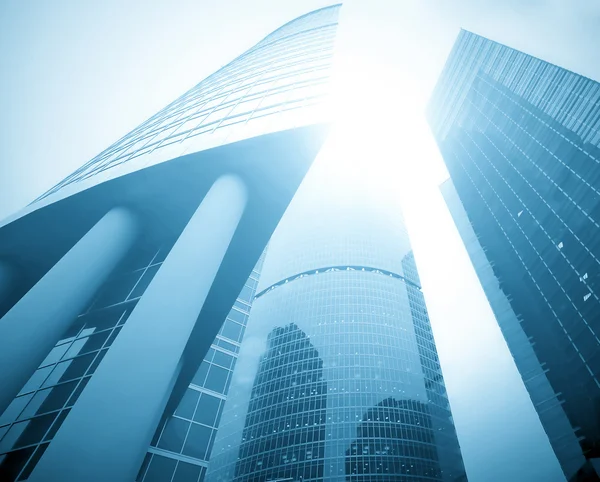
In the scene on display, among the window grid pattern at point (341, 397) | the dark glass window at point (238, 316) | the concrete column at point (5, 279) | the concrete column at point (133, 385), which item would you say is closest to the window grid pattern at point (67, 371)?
the concrete column at point (5, 279)

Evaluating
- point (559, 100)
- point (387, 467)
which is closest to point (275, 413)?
point (387, 467)

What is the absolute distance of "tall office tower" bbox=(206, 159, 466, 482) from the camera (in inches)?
3374

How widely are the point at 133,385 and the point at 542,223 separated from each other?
85439 mm

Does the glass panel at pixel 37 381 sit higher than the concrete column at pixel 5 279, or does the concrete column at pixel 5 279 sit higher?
the concrete column at pixel 5 279

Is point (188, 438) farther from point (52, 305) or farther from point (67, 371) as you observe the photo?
point (52, 305)

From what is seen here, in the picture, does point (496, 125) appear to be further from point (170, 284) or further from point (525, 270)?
point (170, 284)

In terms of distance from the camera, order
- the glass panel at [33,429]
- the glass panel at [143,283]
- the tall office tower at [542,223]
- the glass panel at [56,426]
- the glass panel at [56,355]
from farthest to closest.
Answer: the tall office tower at [542,223]
the glass panel at [143,283]
the glass panel at [56,355]
the glass panel at [33,429]
the glass panel at [56,426]

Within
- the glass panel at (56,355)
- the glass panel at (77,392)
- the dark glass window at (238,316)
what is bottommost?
the glass panel at (77,392)

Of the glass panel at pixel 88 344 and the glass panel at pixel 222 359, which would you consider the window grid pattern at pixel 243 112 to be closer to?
the glass panel at pixel 88 344

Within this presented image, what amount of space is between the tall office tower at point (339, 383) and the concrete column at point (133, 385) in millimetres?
89975

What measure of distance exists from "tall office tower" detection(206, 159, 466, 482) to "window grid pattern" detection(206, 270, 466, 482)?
0.26 meters

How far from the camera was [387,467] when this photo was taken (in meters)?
81.9

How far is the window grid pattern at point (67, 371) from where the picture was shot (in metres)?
9.84

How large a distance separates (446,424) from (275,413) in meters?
44.5
